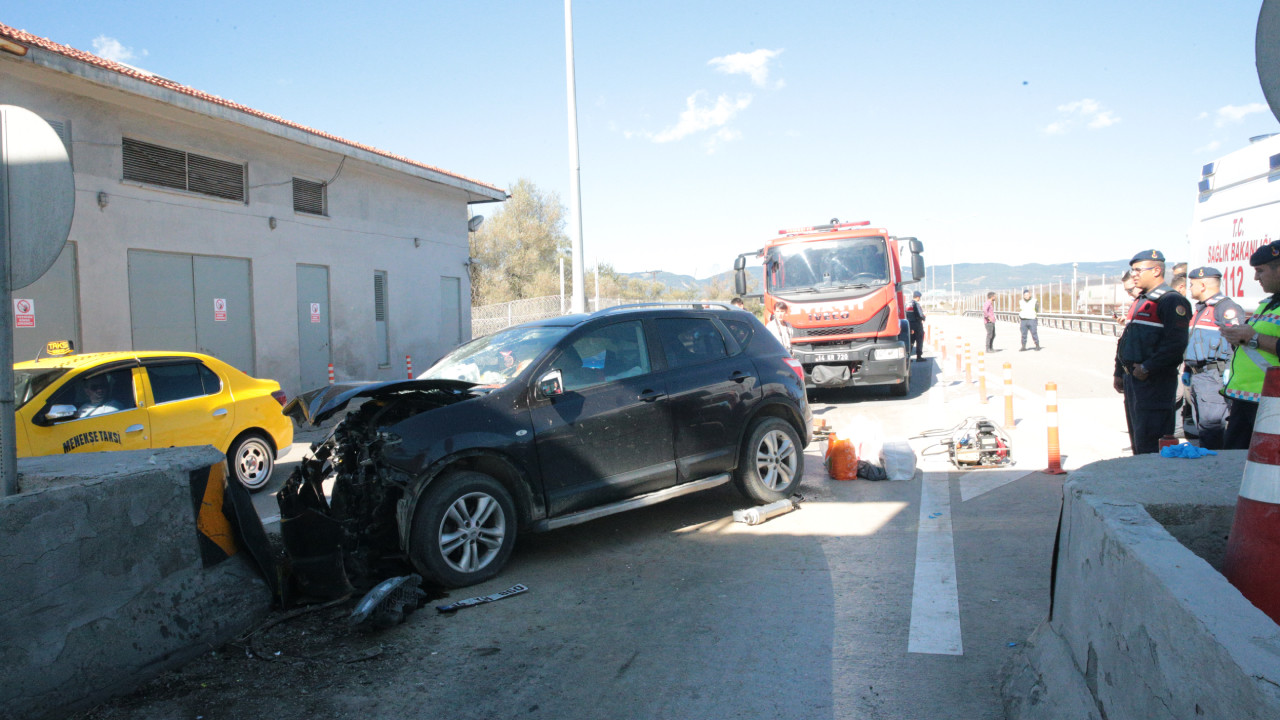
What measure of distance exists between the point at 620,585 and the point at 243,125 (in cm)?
1289

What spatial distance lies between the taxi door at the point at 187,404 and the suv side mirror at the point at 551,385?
13.2 ft

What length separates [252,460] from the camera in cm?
843

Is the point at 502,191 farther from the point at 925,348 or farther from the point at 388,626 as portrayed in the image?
the point at 388,626

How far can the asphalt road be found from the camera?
135 inches

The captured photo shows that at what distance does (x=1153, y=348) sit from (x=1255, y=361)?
5.04 ft

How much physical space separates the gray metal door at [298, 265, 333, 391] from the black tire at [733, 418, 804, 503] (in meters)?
12.5

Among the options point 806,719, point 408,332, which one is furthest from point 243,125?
point 806,719

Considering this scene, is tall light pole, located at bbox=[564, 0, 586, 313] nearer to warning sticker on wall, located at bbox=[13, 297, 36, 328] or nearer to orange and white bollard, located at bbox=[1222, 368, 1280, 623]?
warning sticker on wall, located at bbox=[13, 297, 36, 328]

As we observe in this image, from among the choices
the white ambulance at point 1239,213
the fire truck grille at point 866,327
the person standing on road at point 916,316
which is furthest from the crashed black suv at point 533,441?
the person standing on road at point 916,316

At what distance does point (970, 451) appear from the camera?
798 cm

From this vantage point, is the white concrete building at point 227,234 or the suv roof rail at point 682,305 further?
the white concrete building at point 227,234

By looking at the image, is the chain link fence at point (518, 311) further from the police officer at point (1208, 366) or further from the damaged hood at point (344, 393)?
the damaged hood at point (344, 393)

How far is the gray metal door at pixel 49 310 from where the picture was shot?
11.5 metres

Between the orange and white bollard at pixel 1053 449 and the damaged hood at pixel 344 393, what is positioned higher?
the damaged hood at pixel 344 393
